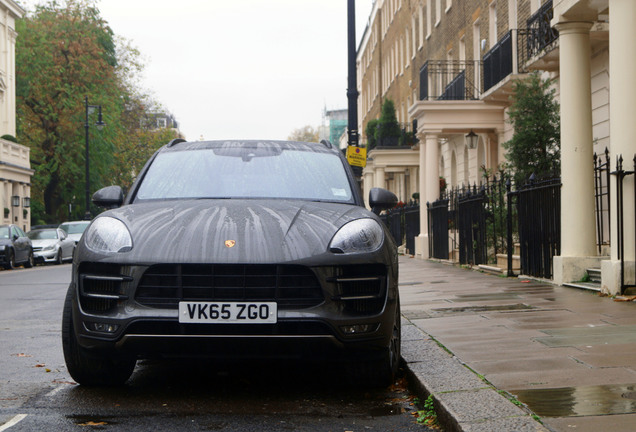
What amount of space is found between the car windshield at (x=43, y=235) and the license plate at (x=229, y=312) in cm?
3201

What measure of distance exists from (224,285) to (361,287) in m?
0.82

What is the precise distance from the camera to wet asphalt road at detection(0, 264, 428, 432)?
4863 millimetres

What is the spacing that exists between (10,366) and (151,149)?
62068 mm

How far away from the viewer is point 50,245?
34.9 m

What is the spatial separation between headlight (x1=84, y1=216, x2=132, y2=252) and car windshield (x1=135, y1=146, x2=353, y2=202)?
834mm

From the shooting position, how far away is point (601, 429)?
402 cm

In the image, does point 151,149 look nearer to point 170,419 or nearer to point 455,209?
point 455,209

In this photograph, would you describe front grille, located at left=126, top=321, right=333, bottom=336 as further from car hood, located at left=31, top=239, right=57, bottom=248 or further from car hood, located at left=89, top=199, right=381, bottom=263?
car hood, located at left=31, top=239, right=57, bottom=248

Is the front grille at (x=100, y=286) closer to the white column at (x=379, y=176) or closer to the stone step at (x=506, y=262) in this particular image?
the stone step at (x=506, y=262)

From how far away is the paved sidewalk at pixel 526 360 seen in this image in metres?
4.35

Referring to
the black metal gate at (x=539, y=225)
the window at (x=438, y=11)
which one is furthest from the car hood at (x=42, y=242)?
the black metal gate at (x=539, y=225)

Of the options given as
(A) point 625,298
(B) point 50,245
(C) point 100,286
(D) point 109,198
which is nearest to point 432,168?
(A) point 625,298

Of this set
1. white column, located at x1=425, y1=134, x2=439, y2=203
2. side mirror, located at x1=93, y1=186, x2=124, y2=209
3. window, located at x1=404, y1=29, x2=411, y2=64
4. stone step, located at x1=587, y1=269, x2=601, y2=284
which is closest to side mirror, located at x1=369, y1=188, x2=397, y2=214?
side mirror, located at x1=93, y1=186, x2=124, y2=209

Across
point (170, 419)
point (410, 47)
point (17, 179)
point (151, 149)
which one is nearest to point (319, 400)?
point (170, 419)
